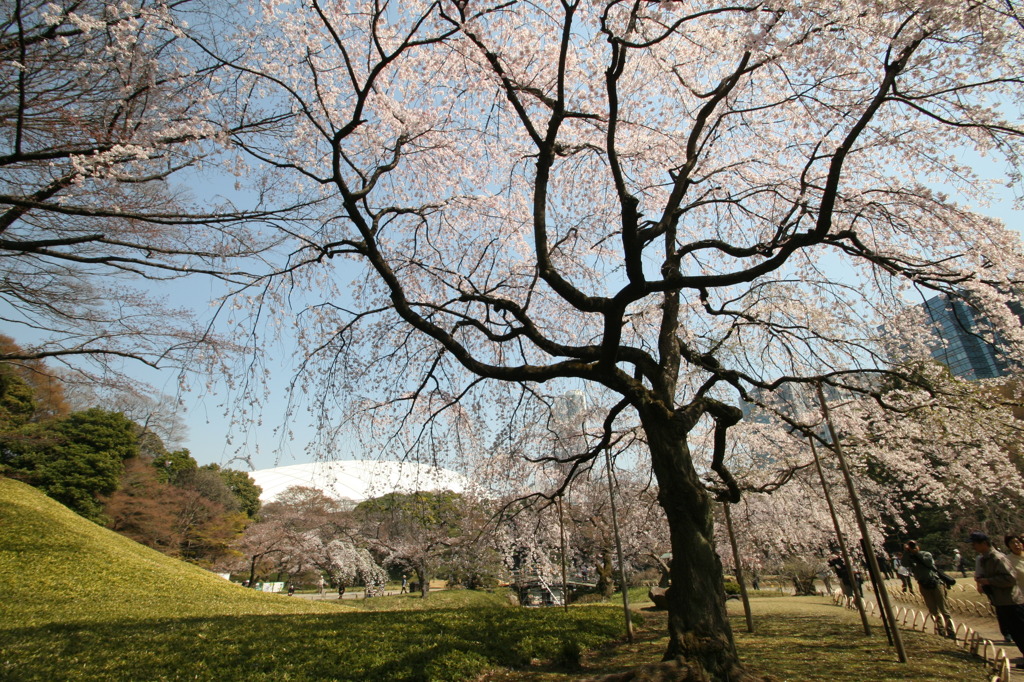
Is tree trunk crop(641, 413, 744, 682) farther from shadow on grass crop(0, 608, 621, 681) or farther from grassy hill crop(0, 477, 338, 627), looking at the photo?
grassy hill crop(0, 477, 338, 627)

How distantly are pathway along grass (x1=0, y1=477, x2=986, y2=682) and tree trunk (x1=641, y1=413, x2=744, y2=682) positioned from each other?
3.46 ft

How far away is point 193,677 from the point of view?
4305 millimetres

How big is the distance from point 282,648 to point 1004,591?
26.2ft

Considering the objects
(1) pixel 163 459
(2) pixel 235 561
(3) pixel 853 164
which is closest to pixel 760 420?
(3) pixel 853 164

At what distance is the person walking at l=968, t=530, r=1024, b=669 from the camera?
5012mm

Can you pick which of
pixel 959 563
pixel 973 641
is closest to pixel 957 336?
pixel 973 641

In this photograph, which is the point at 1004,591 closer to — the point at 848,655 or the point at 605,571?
the point at 848,655

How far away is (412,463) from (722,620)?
17.6 ft

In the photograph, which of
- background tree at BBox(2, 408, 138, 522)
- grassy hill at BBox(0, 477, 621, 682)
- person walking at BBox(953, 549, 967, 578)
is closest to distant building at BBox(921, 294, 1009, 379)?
grassy hill at BBox(0, 477, 621, 682)

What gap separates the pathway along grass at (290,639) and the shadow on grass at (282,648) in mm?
20

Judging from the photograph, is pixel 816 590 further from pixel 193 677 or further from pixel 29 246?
pixel 29 246

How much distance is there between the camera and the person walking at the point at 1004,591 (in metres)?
5.01

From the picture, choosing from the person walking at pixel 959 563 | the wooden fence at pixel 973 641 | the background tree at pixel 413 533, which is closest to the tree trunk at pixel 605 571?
the background tree at pixel 413 533

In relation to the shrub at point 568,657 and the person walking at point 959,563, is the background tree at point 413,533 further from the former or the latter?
the person walking at point 959,563
